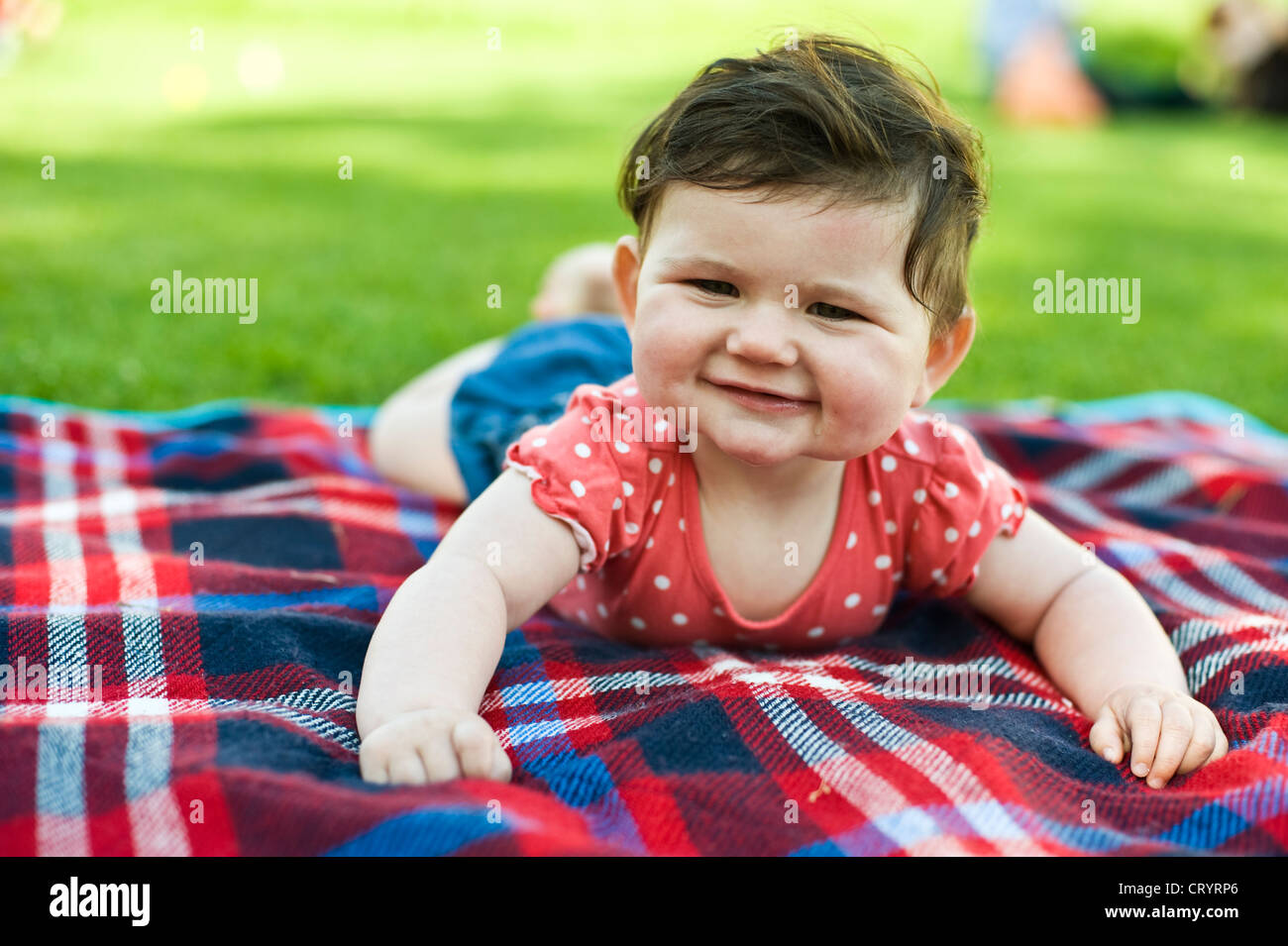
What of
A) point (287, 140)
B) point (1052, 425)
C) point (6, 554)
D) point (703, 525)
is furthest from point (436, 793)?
point (287, 140)

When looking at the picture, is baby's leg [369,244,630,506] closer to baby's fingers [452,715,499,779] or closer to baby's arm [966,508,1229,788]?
baby's arm [966,508,1229,788]

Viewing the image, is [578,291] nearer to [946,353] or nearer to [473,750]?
[946,353]

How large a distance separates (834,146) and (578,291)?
157cm

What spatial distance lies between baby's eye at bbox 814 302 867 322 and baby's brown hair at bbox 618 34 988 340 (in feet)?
0.30

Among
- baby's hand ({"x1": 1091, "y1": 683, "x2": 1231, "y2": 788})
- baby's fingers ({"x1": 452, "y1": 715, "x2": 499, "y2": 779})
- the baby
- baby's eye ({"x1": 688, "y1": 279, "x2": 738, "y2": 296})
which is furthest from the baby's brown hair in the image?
baby's fingers ({"x1": 452, "y1": 715, "x2": 499, "y2": 779})

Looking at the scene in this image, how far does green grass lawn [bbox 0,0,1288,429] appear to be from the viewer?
3.66 m

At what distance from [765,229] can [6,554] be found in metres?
1.30

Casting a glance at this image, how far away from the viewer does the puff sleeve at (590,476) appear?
5.54 ft

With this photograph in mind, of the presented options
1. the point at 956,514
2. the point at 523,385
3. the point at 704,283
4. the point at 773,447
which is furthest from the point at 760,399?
the point at 523,385

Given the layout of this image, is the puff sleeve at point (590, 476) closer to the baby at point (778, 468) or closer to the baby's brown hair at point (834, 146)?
the baby at point (778, 468)

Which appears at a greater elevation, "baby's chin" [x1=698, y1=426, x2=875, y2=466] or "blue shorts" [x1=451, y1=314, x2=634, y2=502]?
"baby's chin" [x1=698, y1=426, x2=875, y2=466]

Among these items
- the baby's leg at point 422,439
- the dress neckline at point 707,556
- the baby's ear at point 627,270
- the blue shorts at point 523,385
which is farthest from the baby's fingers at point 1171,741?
the baby's leg at point 422,439

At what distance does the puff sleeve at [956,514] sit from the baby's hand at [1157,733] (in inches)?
12.0

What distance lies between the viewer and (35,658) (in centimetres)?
162
